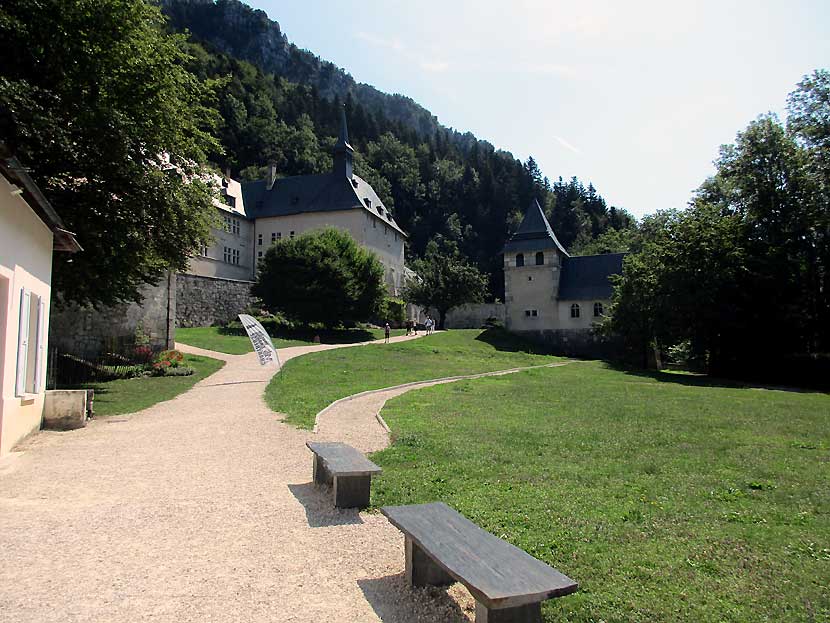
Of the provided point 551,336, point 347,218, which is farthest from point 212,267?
point 551,336

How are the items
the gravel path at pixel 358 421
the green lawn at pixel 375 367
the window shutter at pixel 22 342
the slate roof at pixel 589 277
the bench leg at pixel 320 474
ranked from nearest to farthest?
the bench leg at pixel 320 474, the window shutter at pixel 22 342, the gravel path at pixel 358 421, the green lawn at pixel 375 367, the slate roof at pixel 589 277

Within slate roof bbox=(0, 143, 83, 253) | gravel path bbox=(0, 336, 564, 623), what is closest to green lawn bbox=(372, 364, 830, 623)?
gravel path bbox=(0, 336, 564, 623)

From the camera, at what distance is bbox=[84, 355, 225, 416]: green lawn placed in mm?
15188

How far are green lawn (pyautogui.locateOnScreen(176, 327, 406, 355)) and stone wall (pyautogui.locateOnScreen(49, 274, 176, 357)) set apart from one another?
15.5ft

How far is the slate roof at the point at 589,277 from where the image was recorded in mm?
53341

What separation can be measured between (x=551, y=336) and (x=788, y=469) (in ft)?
153

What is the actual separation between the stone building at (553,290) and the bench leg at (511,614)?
50382 mm

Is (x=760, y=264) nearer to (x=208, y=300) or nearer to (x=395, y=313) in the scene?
(x=395, y=313)

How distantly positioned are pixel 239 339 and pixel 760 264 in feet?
100

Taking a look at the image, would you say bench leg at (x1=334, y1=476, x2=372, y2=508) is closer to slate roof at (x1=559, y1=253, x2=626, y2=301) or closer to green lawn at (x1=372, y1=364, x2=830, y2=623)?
green lawn at (x1=372, y1=364, x2=830, y2=623)

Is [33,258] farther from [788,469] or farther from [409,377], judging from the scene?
[409,377]

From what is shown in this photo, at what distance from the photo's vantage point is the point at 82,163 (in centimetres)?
1523

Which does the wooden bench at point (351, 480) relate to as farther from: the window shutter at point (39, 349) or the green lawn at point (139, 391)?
the green lawn at point (139, 391)

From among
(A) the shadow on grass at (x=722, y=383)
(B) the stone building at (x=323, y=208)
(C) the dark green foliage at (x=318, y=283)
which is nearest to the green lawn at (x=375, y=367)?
(C) the dark green foliage at (x=318, y=283)
